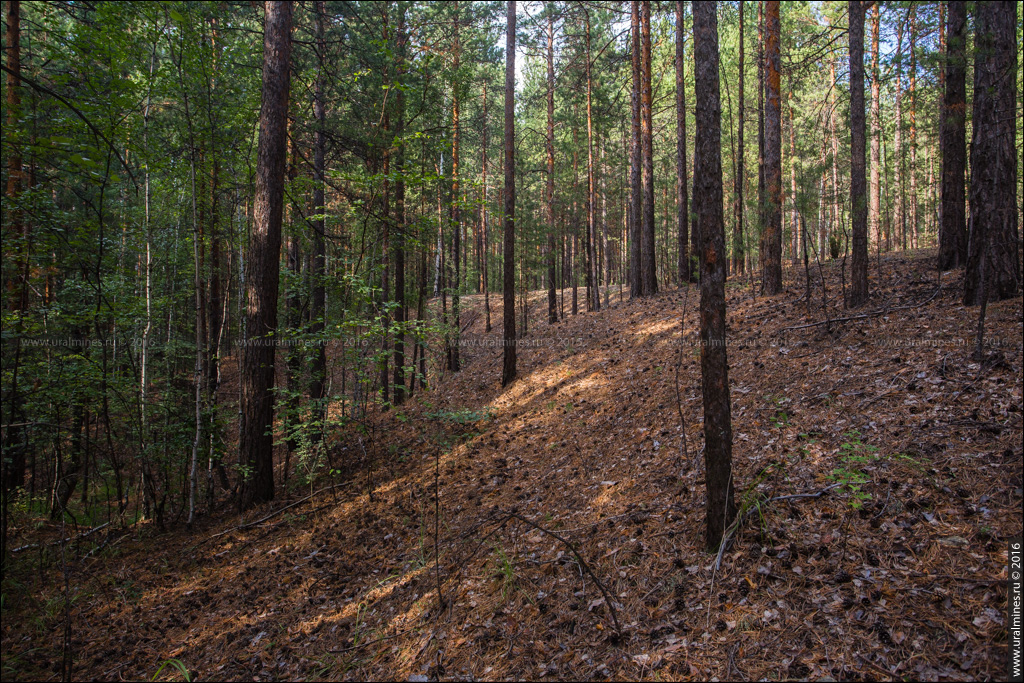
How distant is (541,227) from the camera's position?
17.8m

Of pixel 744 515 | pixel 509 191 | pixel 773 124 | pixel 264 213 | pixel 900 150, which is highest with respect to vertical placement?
pixel 900 150

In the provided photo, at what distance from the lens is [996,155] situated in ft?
23.4

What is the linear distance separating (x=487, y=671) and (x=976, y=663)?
3.24m

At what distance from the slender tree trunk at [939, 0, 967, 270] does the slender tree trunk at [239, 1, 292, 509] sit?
37.7 feet

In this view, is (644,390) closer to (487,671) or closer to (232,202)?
(487,671)

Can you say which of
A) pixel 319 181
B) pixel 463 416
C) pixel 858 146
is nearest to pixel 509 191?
pixel 319 181

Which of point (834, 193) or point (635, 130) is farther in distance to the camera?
point (635, 130)

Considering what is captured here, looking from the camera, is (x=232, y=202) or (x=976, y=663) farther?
(x=232, y=202)

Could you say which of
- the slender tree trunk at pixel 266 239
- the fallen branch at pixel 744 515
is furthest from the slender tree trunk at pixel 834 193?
the slender tree trunk at pixel 266 239

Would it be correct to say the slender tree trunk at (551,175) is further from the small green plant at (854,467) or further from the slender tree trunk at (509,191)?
the small green plant at (854,467)

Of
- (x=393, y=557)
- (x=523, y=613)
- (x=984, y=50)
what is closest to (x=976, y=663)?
(x=523, y=613)

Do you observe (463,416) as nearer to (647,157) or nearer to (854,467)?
(854,467)

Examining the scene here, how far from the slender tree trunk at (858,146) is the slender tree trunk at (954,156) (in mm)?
1447

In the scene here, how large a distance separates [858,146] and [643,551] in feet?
28.6
